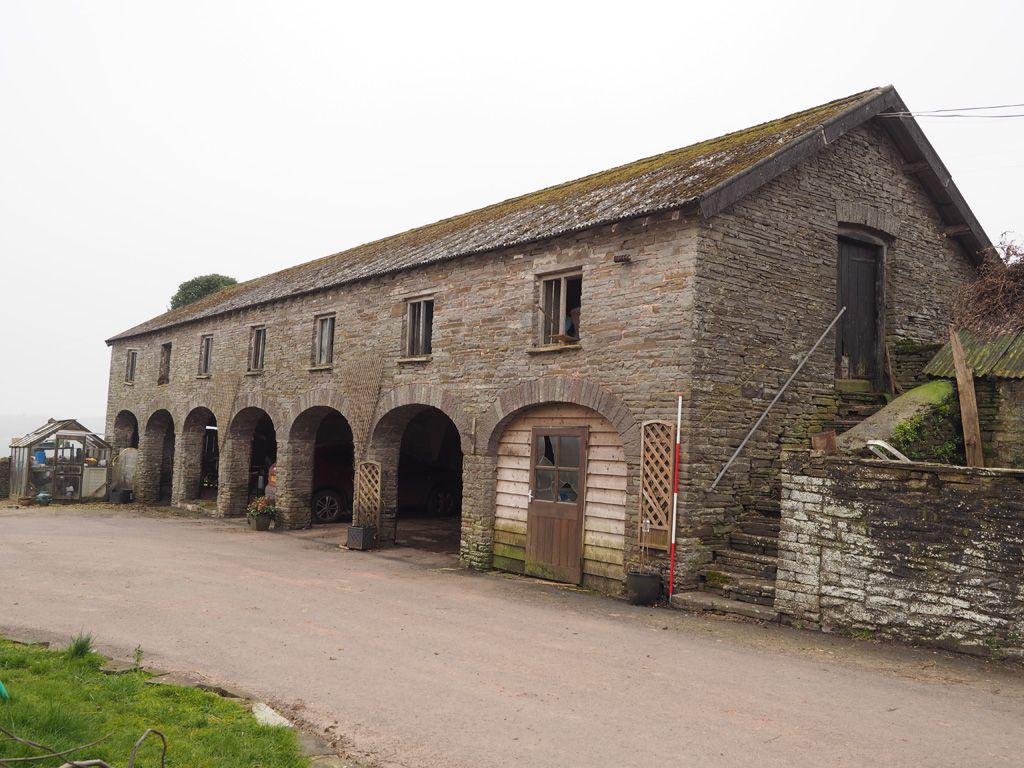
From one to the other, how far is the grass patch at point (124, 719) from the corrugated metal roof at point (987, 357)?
10496 mm

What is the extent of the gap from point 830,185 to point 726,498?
17.7ft

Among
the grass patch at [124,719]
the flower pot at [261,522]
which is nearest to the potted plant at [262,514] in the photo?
the flower pot at [261,522]

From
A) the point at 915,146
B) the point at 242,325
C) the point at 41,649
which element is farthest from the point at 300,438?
the point at 915,146

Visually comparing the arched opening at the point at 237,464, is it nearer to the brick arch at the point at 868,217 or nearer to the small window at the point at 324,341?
the small window at the point at 324,341

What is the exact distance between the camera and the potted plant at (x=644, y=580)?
Result: 10.4 m

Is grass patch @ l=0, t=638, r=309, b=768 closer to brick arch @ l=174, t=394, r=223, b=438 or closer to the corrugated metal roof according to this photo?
the corrugated metal roof

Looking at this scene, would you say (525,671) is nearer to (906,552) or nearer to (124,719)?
(124,719)

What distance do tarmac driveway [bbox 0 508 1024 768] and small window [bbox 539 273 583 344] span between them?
3925 millimetres

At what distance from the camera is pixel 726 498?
10883 mm

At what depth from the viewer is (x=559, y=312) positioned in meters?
12.9

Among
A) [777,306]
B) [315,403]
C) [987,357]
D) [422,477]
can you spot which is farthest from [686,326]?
[422,477]

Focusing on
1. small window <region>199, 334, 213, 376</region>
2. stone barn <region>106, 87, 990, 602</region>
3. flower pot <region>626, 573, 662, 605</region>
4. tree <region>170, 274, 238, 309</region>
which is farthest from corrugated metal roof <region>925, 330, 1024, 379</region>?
tree <region>170, 274, 238, 309</region>

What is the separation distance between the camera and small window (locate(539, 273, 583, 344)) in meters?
12.7

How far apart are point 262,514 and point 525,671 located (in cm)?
1364
